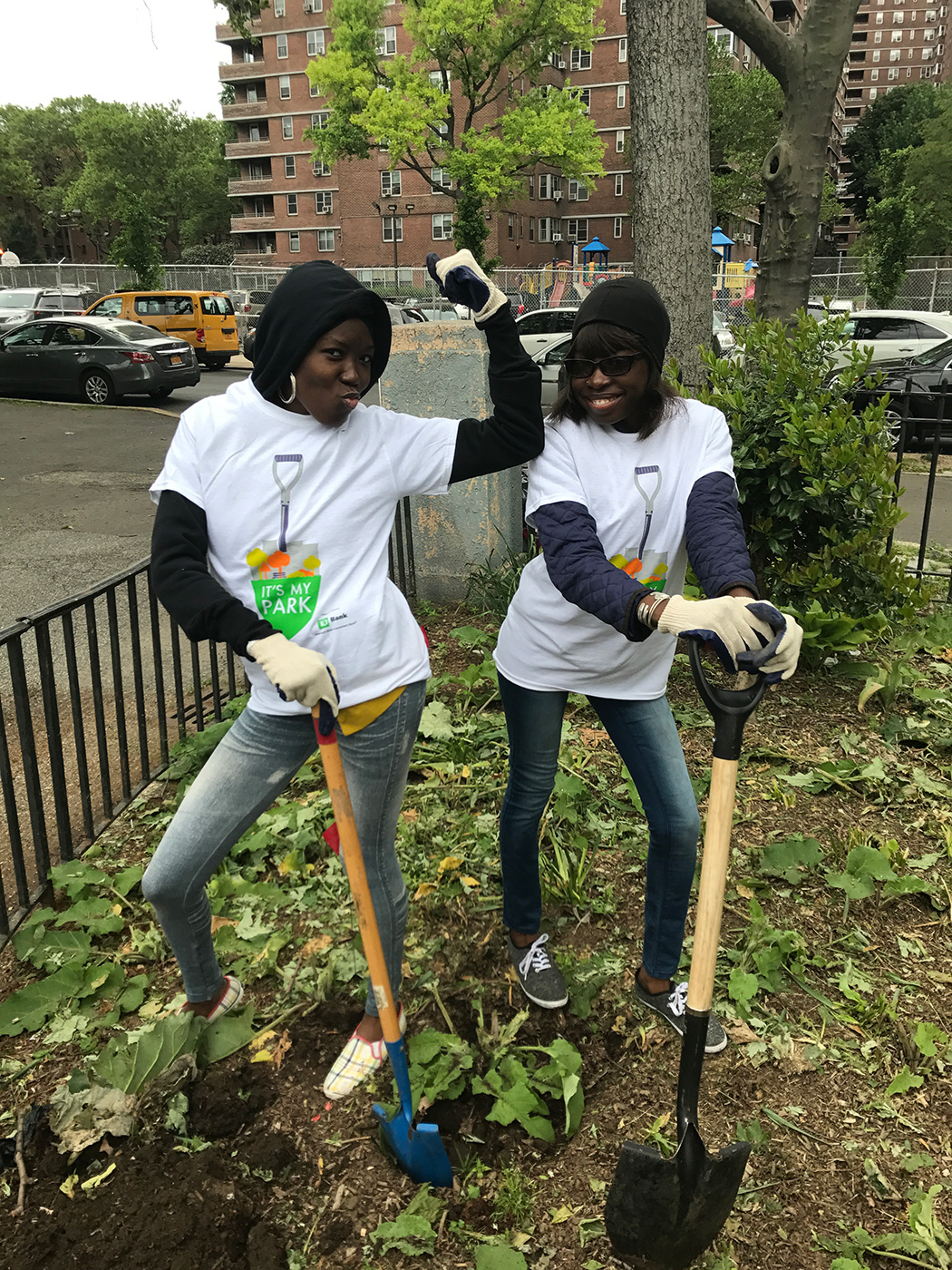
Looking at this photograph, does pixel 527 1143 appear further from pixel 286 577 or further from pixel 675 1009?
pixel 286 577

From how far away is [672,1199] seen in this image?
1878 millimetres

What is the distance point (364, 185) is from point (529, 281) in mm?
24938

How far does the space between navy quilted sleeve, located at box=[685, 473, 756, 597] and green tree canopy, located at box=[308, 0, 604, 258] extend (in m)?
37.1

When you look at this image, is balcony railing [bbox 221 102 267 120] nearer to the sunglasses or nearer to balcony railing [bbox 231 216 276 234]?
balcony railing [bbox 231 216 276 234]

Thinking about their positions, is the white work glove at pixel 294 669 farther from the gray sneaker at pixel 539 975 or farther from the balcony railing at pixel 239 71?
the balcony railing at pixel 239 71

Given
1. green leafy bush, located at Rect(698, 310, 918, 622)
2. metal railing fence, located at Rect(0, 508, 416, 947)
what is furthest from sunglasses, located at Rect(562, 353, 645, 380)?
green leafy bush, located at Rect(698, 310, 918, 622)

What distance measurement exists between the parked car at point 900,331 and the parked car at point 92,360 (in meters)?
11.4

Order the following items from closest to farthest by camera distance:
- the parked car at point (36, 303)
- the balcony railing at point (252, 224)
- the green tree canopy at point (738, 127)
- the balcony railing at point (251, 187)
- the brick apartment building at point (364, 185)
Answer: the parked car at point (36, 303)
the green tree canopy at point (738, 127)
the brick apartment building at point (364, 185)
the balcony railing at point (251, 187)
the balcony railing at point (252, 224)

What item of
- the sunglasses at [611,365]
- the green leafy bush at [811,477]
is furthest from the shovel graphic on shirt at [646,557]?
the green leafy bush at [811,477]

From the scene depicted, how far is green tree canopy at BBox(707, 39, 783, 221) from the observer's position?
4488 centimetres

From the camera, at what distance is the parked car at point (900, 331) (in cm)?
1583

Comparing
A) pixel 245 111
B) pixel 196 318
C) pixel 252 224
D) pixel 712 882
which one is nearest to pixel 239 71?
pixel 245 111

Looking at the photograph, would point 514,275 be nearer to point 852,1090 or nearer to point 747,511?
point 747,511

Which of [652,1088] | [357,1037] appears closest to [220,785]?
[357,1037]
